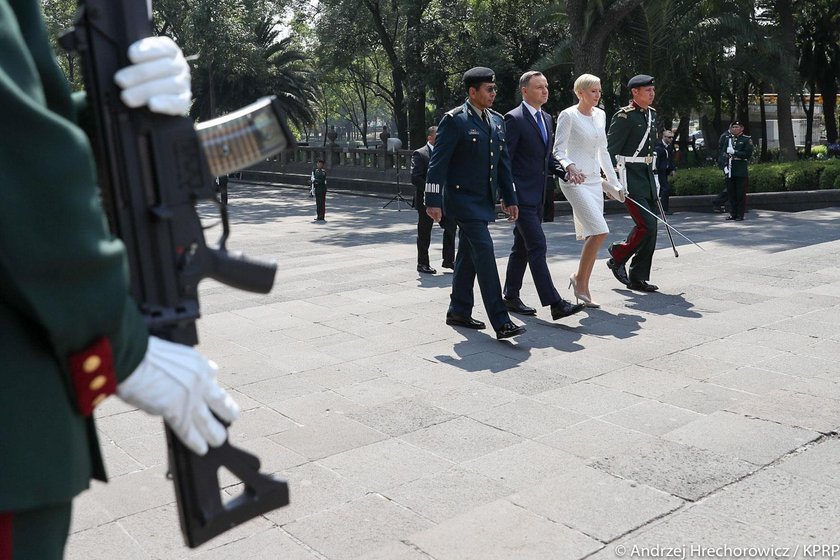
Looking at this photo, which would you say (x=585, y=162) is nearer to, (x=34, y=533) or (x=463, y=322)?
(x=463, y=322)

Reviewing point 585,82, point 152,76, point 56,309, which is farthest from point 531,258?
point 56,309

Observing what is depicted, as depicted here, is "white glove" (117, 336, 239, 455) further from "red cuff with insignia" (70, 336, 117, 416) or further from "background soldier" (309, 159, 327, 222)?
"background soldier" (309, 159, 327, 222)

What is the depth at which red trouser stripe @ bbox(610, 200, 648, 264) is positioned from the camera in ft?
27.9

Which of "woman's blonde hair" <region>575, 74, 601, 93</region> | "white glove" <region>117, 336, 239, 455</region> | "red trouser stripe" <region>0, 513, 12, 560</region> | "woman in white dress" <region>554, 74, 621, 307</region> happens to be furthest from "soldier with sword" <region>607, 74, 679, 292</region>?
"red trouser stripe" <region>0, 513, 12, 560</region>

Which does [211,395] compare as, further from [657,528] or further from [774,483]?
[774,483]

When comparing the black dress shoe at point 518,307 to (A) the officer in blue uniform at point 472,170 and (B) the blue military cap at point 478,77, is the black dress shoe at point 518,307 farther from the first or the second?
(B) the blue military cap at point 478,77

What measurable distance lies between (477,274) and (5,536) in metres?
5.30

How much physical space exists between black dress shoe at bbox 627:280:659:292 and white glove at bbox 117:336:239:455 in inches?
277

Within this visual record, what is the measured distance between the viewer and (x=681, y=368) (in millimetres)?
5980

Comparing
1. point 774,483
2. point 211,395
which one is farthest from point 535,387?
point 211,395

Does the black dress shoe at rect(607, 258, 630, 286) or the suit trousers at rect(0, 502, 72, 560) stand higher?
the suit trousers at rect(0, 502, 72, 560)

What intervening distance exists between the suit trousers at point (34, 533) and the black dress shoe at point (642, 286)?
7.29m

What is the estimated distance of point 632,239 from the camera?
28.1 feet

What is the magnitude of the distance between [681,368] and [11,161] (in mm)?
4989
